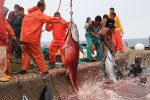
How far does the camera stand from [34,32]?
9.16 m

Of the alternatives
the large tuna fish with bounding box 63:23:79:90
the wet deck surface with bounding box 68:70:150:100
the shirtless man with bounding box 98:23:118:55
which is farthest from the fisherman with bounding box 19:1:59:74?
the shirtless man with bounding box 98:23:118:55

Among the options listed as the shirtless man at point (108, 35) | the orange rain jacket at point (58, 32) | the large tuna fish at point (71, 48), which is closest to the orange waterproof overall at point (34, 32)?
the large tuna fish at point (71, 48)

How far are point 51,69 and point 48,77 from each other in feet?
3.85

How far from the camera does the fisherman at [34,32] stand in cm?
916

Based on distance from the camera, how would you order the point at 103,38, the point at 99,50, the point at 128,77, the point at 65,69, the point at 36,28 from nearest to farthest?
the point at 36,28, the point at 65,69, the point at 103,38, the point at 99,50, the point at 128,77

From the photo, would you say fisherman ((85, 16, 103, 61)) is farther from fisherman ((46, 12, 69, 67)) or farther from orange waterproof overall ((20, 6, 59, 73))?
orange waterproof overall ((20, 6, 59, 73))

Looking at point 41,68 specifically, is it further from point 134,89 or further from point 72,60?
point 134,89

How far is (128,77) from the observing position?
48.3ft

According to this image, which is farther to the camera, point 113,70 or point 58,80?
point 113,70

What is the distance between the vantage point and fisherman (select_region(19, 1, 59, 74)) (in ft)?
30.0

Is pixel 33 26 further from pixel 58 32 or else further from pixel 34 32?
pixel 58 32

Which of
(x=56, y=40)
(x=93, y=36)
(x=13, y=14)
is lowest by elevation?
(x=56, y=40)

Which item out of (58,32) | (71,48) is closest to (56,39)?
(58,32)

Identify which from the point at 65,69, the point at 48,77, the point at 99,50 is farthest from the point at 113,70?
the point at 48,77
